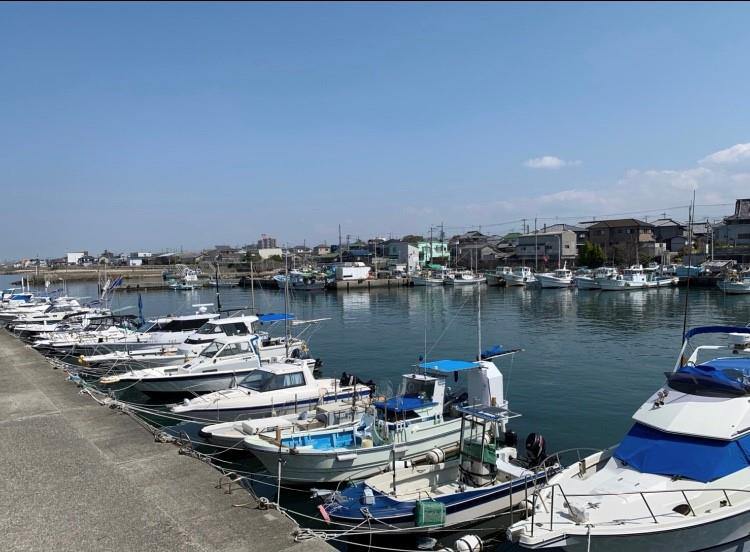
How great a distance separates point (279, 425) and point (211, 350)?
9.40 meters

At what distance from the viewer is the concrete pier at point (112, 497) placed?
7551 millimetres

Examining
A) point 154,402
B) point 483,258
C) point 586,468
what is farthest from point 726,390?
point 483,258

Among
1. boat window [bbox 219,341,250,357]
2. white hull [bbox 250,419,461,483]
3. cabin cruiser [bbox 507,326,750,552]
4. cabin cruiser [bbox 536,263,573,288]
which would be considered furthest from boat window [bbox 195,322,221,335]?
cabin cruiser [bbox 536,263,573,288]

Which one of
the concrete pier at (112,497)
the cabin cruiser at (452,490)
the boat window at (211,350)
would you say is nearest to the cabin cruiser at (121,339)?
the boat window at (211,350)

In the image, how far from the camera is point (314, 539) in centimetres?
750

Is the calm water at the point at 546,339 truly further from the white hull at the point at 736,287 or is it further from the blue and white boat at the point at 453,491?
the blue and white boat at the point at 453,491

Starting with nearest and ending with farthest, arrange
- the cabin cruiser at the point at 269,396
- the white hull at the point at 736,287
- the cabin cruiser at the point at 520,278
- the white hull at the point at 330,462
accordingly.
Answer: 1. the white hull at the point at 330,462
2. the cabin cruiser at the point at 269,396
3. the white hull at the point at 736,287
4. the cabin cruiser at the point at 520,278

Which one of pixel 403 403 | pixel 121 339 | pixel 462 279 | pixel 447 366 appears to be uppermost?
pixel 447 366

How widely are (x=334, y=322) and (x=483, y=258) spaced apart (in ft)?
235


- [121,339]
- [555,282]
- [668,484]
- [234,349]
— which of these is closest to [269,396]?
[234,349]

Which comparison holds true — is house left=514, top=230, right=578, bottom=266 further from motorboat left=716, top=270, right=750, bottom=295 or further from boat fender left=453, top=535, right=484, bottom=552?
boat fender left=453, top=535, right=484, bottom=552

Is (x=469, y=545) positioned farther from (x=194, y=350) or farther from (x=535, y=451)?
(x=194, y=350)

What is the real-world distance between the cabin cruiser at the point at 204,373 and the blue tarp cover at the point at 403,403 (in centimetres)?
914

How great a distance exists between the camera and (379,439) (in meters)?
13.5
